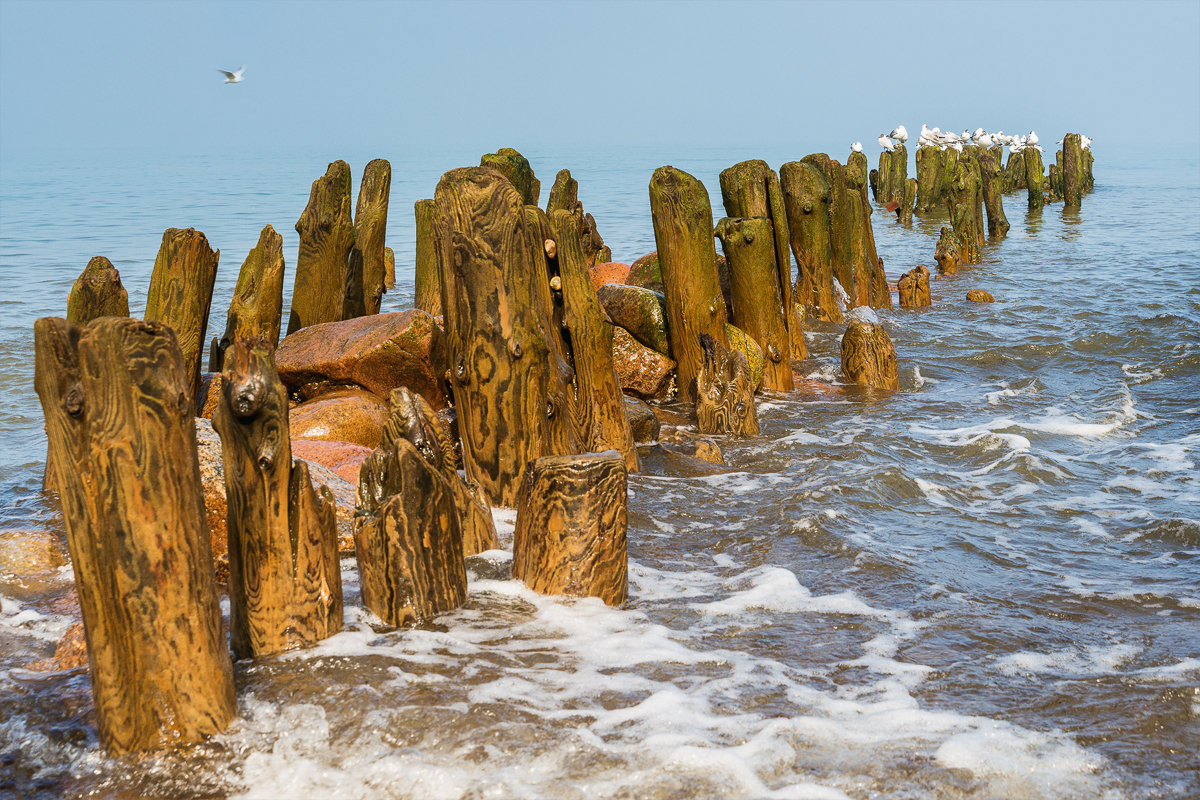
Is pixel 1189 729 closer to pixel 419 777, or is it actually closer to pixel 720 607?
pixel 720 607

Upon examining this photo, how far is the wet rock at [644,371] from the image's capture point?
29.5ft

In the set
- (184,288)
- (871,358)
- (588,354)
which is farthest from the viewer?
(871,358)

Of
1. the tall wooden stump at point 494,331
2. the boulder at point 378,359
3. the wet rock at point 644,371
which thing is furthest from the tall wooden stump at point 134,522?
the wet rock at point 644,371

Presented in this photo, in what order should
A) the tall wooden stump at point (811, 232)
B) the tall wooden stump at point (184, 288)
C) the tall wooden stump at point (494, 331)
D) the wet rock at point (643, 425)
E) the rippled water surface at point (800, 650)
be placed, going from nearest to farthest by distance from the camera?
the rippled water surface at point (800, 650), the tall wooden stump at point (494, 331), the tall wooden stump at point (184, 288), the wet rock at point (643, 425), the tall wooden stump at point (811, 232)

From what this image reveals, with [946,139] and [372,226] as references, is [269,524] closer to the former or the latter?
[372,226]

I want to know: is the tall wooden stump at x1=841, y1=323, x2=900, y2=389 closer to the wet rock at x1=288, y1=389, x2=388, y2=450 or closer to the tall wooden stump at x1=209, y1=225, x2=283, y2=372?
the wet rock at x1=288, y1=389, x2=388, y2=450

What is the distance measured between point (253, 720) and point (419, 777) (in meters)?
0.66

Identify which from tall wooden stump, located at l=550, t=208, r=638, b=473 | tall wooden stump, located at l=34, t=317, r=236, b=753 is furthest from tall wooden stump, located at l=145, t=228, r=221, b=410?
tall wooden stump, located at l=34, t=317, r=236, b=753

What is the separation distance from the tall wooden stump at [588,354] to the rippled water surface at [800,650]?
0.46 meters

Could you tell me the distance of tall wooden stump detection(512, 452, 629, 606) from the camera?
4.46 metres

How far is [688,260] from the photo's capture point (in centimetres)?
841

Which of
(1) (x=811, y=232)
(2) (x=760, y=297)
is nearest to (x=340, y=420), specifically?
(2) (x=760, y=297)

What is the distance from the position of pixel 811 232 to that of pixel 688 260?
3671 millimetres

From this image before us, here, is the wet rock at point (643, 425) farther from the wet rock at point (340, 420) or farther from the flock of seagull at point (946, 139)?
the flock of seagull at point (946, 139)
